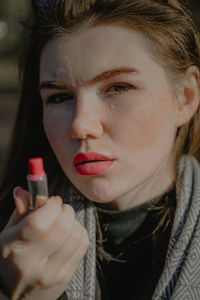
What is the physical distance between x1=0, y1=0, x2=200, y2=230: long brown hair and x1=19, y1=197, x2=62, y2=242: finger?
2.38 feet

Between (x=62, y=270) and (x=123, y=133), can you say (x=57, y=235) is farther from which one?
(x=123, y=133)

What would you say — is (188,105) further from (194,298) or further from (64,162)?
(194,298)

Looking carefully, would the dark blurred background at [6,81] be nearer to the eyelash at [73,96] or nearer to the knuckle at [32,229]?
the eyelash at [73,96]

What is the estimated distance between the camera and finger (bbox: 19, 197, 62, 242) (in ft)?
2.92

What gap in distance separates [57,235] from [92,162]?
373 millimetres

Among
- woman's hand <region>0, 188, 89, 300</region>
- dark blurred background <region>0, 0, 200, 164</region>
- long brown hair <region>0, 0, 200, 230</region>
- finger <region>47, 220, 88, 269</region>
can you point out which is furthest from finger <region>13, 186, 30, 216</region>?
dark blurred background <region>0, 0, 200, 164</region>

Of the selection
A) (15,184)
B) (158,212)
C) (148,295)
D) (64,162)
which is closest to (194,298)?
(148,295)

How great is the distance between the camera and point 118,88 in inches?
51.2

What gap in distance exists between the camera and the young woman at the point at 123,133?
124 cm

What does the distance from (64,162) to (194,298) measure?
0.70m

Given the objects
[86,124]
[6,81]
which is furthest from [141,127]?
[6,81]

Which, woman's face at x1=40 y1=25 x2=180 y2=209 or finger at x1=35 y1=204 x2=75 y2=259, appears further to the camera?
woman's face at x1=40 y1=25 x2=180 y2=209

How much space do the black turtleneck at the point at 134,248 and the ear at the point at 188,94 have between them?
1.17 feet

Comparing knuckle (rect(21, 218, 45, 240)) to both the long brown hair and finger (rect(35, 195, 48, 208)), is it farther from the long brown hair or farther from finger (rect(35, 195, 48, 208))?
the long brown hair
